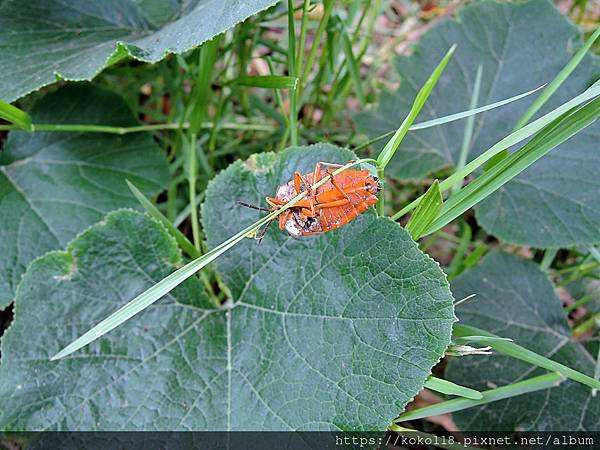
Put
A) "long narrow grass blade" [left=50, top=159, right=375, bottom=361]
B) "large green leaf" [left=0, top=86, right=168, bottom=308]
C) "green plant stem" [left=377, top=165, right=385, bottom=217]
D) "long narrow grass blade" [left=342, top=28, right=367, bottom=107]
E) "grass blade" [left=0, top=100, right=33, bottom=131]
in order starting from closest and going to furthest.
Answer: "long narrow grass blade" [left=50, top=159, right=375, bottom=361] < "green plant stem" [left=377, top=165, right=385, bottom=217] < "grass blade" [left=0, top=100, right=33, bottom=131] < "large green leaf" [left=0, top=86, right=168, bottom=308] < "long narrow grass blade" [left=342, top=28, right=367, bottom=107]

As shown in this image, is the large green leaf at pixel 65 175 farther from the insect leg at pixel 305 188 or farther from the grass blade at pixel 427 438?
the grass blade at pixel 427 438

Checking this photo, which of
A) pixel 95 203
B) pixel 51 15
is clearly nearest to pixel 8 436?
pixel 95 203

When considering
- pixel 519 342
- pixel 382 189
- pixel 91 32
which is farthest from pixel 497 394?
pixel 91 32

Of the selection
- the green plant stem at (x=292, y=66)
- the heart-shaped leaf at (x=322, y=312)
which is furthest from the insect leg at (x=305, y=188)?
the green plant stem at (x=292, y=66)

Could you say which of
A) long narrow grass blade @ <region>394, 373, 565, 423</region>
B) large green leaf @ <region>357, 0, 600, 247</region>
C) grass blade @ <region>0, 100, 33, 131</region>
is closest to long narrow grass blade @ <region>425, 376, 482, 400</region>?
long narrow grass blade @ <region>394, 373, 565, 423</region>

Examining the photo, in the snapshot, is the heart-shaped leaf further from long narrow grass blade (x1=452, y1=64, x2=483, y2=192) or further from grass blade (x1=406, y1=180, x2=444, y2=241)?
long narrow grass blade (x1=452, y1=64, x2=483, y2=192)
